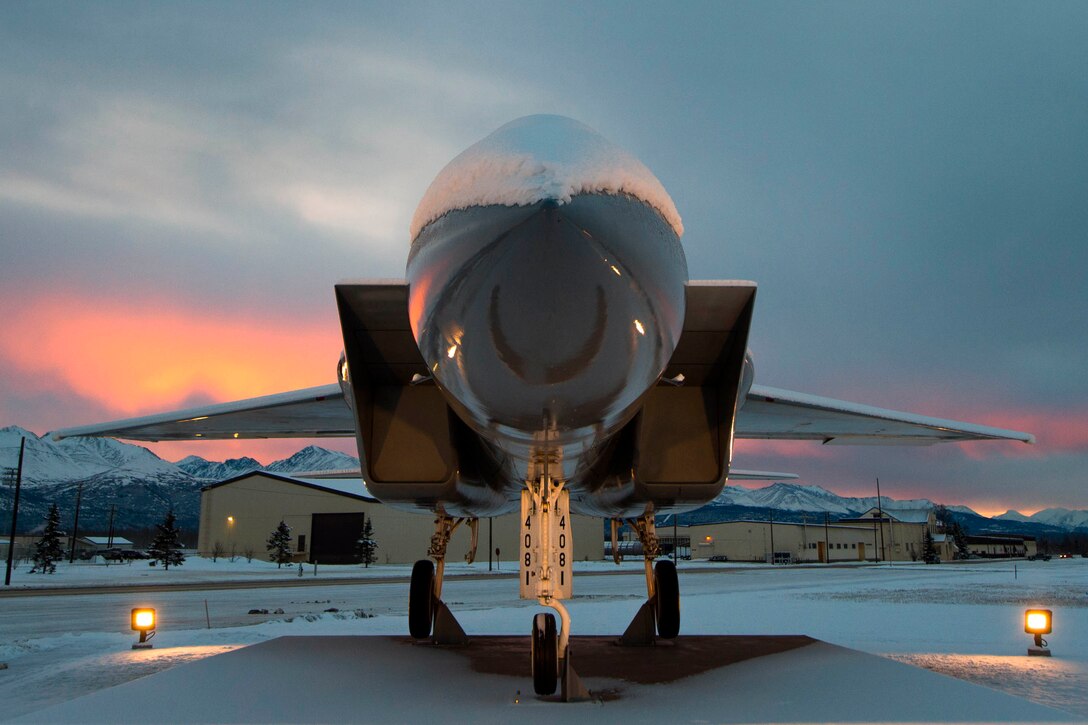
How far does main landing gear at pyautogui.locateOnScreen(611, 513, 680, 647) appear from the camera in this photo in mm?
6586

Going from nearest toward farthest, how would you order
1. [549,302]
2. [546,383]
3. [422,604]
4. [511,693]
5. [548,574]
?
[549,302]
[546,383]
[548,574]
[511,693]
[422,604]

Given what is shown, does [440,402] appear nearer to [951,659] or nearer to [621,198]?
[621,198]

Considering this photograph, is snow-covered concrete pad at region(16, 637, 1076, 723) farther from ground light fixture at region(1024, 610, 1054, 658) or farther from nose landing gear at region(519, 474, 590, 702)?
ground light fixture at region(1024, 610, 1054, 658)

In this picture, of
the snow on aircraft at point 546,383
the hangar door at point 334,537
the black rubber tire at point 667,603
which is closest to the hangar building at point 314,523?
the hangar door at point 334,537

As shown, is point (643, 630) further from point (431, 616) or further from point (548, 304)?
point (548, 304)

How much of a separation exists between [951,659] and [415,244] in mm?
7001

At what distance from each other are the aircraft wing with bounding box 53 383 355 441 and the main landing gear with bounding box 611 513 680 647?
2742 millimetres

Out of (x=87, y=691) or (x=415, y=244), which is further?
(x=87, y=691)

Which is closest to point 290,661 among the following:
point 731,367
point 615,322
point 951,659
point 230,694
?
point 230,694

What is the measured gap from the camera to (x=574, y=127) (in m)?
2.64

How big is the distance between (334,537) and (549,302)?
4442 centimetres

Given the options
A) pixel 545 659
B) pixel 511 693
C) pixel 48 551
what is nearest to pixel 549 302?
pixel 545 659

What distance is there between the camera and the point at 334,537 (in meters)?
44.0

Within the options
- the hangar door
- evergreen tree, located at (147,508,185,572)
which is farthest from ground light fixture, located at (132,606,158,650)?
the hangar door
